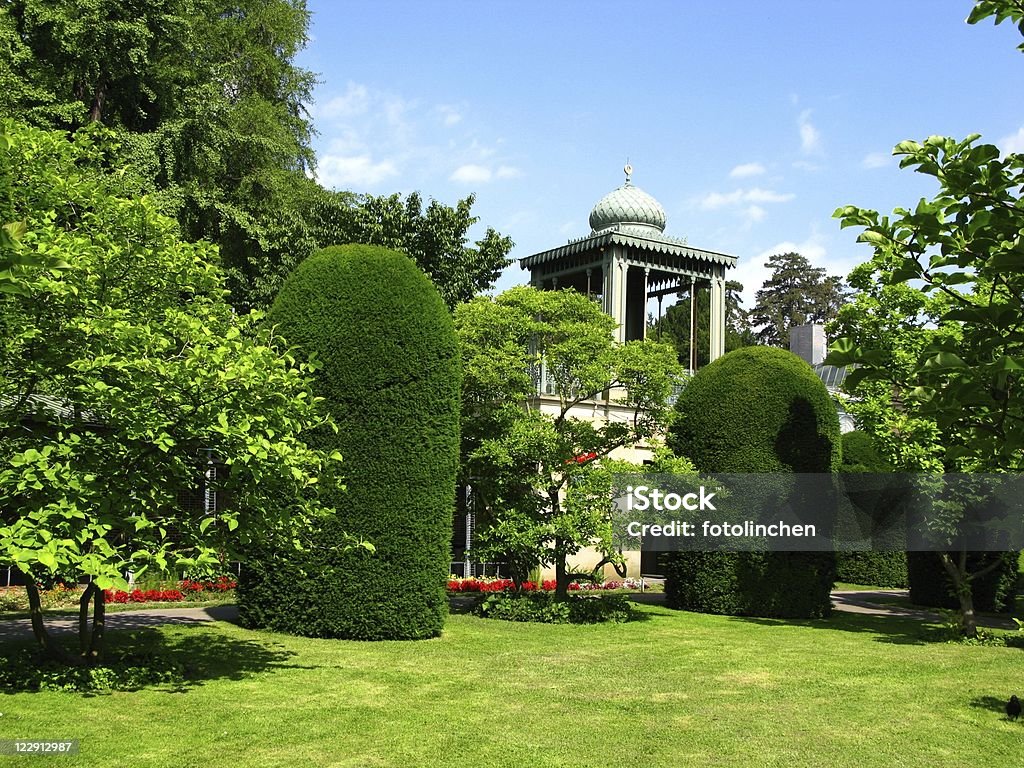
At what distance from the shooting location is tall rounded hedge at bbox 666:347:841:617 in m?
17.3

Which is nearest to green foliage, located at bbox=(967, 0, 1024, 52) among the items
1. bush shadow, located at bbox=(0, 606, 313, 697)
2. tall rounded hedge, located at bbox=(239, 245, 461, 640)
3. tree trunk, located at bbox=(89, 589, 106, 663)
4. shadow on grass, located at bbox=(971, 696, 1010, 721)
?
shadow on grass, located at bbox=(971, 696, 1010, 721)

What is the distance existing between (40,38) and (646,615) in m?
20.7

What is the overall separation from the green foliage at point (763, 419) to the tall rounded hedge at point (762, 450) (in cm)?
2

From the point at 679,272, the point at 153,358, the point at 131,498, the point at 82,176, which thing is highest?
the point at 679,272

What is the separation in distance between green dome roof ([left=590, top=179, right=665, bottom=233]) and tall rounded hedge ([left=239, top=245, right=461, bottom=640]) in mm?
16522

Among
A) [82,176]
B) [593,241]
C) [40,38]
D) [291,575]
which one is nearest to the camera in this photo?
[82,176]

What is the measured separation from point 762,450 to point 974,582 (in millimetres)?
6534

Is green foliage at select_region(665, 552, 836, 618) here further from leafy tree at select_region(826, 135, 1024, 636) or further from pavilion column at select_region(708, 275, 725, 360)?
leafy tree at select_region(826, 135, 1024, 636)

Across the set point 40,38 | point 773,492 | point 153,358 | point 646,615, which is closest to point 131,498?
point 153,358

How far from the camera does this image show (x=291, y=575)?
41.5 ft

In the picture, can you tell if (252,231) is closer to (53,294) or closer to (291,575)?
(291,575)

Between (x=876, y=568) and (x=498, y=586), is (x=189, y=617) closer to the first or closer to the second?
(x=498, y=586)

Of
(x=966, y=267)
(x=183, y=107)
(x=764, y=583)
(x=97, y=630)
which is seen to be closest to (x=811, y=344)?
(x=764, y=583)

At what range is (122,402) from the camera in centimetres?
798
